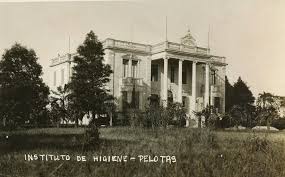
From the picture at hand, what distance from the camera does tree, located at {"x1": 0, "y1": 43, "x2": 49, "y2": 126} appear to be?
1407 centimetres

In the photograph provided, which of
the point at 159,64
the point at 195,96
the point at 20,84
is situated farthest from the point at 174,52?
the point at 20,84

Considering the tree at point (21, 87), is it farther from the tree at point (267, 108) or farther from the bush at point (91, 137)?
the tree at point (267, 108)

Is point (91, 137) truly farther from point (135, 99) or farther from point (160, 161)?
point (135, 99)

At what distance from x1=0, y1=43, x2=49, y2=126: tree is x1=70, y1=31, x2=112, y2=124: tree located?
4.70 ft

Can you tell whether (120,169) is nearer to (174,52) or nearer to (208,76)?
(174,52)

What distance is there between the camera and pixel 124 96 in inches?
893

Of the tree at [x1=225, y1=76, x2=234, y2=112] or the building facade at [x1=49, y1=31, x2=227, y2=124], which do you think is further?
the tree at [x1=225, y1=76, x2=234, y2=112]

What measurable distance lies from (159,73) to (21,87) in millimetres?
11114

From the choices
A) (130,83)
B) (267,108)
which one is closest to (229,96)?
(130,83)

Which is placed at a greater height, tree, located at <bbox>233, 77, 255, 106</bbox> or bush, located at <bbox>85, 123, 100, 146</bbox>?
tree, located at <bbox>233, 77, 255, 106</bbox>

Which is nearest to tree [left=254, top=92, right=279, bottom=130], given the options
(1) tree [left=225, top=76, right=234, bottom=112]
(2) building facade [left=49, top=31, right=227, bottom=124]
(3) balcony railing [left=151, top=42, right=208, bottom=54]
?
(2) building facade [left=49, top=31, right=227, bottom=124]

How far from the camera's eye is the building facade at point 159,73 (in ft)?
73.1

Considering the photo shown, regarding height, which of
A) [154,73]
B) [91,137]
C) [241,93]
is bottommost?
[91,137]

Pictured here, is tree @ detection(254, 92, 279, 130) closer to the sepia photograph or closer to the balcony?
the sepia photograph
